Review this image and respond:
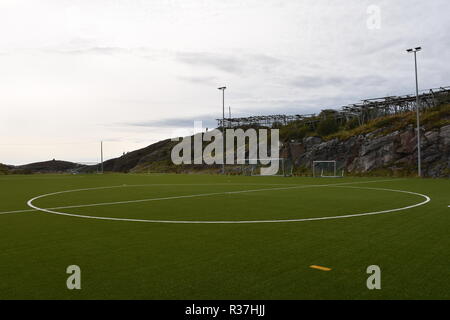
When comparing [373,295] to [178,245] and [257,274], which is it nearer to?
[257,274]

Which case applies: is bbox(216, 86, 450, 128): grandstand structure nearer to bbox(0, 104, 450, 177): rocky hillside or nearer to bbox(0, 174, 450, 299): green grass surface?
bbox(0, 104, 450, 177): rocky hillside

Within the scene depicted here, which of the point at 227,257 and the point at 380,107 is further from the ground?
the point at 380,107

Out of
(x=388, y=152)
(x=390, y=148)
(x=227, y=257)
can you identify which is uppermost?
(x=390, y=148)

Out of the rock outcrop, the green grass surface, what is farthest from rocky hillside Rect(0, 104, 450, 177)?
the green grass surface

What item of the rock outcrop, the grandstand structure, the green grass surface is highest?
the grandstand structure

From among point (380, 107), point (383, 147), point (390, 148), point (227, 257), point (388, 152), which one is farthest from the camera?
point (380, 107)

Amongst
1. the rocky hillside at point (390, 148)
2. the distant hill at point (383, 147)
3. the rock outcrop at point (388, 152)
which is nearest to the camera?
the rock outcrop at point (388, 152)

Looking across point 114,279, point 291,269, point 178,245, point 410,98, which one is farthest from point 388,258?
point 410,98

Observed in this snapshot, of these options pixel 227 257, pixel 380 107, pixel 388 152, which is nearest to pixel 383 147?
pixel 388 152

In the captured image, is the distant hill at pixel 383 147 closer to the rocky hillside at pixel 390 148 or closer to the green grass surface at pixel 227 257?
the rocky hillside at pixel 390 148

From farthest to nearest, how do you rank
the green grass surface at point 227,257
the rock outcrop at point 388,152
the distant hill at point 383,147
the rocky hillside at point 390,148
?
1. the distant hill at point 383,147
2. the rocky hillside at point 390,148
3. the rock outcrop at point 388,152
4. the green grass surface at point 227,257

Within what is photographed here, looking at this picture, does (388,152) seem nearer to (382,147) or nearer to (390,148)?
(390,148)

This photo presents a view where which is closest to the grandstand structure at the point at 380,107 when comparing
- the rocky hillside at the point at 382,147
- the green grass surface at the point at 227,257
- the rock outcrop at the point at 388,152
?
the rocky hillside at the point at 382,147

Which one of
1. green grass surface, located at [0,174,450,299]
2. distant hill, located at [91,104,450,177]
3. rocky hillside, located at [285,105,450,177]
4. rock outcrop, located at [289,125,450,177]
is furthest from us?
distant hill, located at [91,104,450,177]
